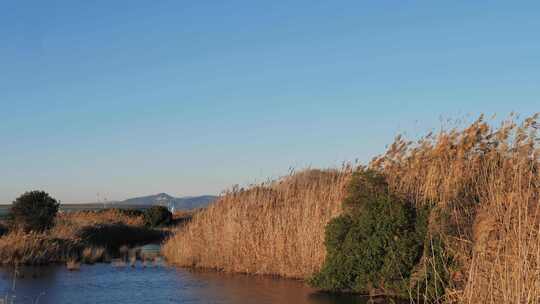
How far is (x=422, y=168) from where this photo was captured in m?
14.0

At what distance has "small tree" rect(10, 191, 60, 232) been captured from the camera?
23.8 m

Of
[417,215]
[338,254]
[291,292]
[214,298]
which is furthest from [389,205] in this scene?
[214,298]

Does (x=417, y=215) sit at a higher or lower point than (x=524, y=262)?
higher

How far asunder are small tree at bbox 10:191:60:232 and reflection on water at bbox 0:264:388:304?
5.34 m

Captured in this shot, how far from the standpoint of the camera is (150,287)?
49.7 feet

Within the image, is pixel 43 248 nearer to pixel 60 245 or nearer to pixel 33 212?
pixel 60 245

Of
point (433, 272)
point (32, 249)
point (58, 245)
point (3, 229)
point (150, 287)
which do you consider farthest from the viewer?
point (3, 229)

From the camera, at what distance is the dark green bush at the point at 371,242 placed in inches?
508

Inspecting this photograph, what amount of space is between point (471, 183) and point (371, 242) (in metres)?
2.28

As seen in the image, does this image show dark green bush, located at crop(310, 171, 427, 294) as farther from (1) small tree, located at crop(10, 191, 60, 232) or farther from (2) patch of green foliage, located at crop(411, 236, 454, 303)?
(1) small tree, located at crop(10, 191, 60, 232)

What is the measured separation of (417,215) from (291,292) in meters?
3.11

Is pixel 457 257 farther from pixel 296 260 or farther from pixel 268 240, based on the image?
pixel 268 240

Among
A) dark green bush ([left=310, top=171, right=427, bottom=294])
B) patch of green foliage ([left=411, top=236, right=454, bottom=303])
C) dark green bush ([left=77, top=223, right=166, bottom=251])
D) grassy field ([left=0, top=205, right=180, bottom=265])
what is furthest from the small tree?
patch of green foliage ([left=411, top=236, right=454, bottom=303])

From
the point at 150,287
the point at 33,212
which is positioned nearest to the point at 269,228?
the point at 150,287
